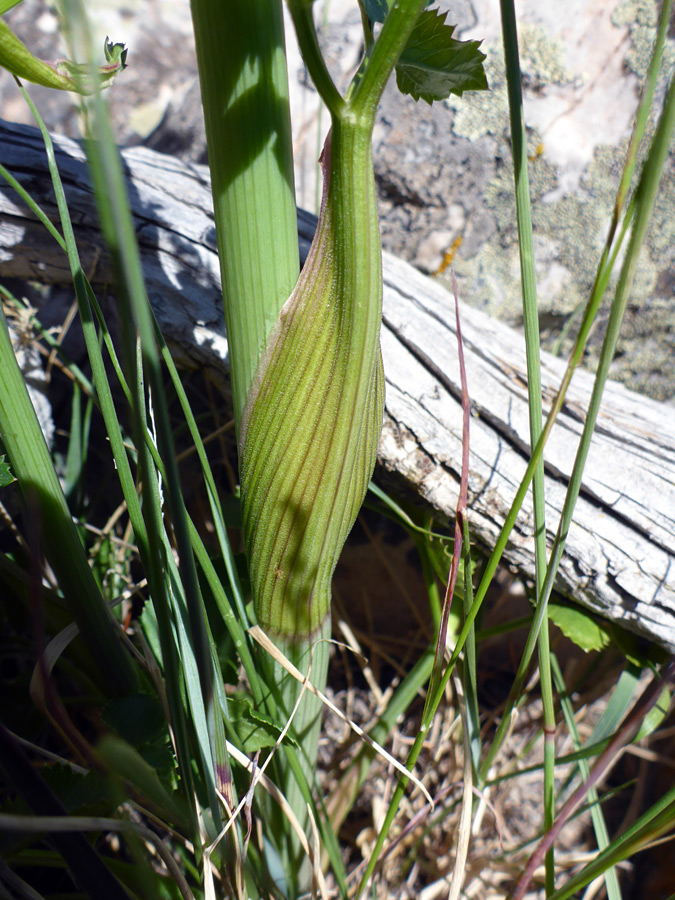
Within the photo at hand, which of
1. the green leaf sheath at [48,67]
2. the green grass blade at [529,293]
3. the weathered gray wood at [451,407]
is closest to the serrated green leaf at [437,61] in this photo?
the green grass blade at [529,293]

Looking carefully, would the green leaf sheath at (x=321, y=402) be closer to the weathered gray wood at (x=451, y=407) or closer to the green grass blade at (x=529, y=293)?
the green grass blade at (x=529, y=293)

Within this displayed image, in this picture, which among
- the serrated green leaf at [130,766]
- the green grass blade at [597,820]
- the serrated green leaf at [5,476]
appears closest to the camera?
the serrated green leaf at [130,766]

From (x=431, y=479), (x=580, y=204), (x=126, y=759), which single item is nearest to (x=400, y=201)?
(x=580, y=204)

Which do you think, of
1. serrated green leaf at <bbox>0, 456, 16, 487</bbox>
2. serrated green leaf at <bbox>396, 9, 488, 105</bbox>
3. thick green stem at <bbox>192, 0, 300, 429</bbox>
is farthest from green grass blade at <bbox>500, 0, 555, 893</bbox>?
serrated green leaf at <bbox>0, 456, 16, 487</bbox>

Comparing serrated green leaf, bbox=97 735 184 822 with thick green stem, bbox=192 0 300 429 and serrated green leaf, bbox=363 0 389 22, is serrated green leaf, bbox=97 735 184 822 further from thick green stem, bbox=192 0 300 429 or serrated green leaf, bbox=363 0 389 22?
serrated green leaf, bbox=363 0 389 22

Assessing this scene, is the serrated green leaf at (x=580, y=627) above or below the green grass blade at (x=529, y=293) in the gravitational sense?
below

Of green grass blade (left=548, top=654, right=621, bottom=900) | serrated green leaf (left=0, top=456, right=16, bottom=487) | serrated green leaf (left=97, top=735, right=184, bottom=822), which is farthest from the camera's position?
green grass blade (left=548, top=654, right=621, bottom=900)
